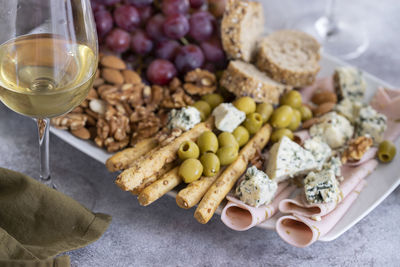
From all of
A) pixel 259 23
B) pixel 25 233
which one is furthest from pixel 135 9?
pixel 25 233

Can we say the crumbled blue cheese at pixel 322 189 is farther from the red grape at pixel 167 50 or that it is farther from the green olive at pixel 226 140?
the red grape at pixel 167 50

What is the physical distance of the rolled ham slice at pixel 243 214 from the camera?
1.47 meters

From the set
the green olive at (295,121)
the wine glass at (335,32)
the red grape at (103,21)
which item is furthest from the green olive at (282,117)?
the wine glass at (335,32)

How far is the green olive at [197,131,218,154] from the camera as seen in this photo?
1634 millimetres

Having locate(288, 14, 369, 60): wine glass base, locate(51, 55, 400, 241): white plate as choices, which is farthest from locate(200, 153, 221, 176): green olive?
locate(288, 14, 369, 60): wine glass base

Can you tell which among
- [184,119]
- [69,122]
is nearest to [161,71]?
[184,119]

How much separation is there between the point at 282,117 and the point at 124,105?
1.94ft

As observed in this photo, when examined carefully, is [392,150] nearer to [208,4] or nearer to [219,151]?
[219,151]

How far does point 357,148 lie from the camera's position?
1.72 m

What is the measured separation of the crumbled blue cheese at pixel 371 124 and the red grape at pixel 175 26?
77 centimetres

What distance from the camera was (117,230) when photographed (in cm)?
157

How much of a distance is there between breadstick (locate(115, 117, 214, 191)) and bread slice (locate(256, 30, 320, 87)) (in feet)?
1.59

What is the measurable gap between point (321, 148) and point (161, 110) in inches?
24.1

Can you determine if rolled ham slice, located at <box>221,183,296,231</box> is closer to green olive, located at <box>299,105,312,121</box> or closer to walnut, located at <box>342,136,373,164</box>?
walnut, located at <box>342,136,373,164</box>
